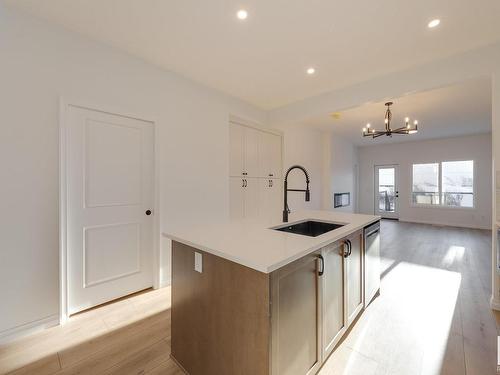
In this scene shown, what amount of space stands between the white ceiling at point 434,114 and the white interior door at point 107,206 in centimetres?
289

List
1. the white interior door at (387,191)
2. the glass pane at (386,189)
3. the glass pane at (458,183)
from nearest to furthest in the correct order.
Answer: the glass pane at (458,183), the white interior door at (387,191), the glass pane at (386,189)

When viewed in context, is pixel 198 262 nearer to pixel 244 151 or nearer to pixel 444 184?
pixel 244 151

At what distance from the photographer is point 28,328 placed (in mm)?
1954

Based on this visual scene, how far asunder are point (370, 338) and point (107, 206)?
8.84ft

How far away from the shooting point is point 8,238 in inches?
73.5

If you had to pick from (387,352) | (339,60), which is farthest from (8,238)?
(339,60)

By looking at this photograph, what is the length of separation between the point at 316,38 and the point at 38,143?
8.93 feet

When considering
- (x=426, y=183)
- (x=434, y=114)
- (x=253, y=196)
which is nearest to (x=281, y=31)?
(x=253, y=196)

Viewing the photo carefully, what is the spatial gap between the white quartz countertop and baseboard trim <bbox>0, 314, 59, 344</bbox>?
1537mm

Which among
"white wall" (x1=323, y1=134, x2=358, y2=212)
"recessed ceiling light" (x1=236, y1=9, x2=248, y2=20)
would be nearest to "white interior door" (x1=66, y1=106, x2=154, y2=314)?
"recessed ceiling light" (x1=236, y1=9, x2=248, y2=20)

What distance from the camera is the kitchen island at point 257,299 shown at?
3.65ft

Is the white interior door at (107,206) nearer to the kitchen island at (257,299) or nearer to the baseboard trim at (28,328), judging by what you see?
the baseboard trim at (28,328)

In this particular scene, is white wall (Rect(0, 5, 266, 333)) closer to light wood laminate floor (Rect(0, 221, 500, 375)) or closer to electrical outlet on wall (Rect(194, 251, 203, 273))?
light wood laminate floor (Rect(0, 221, 500, 375))

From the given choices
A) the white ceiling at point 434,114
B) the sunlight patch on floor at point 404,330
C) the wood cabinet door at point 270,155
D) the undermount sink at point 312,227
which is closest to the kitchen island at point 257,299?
the sunlight patch on floor at point 404,330
